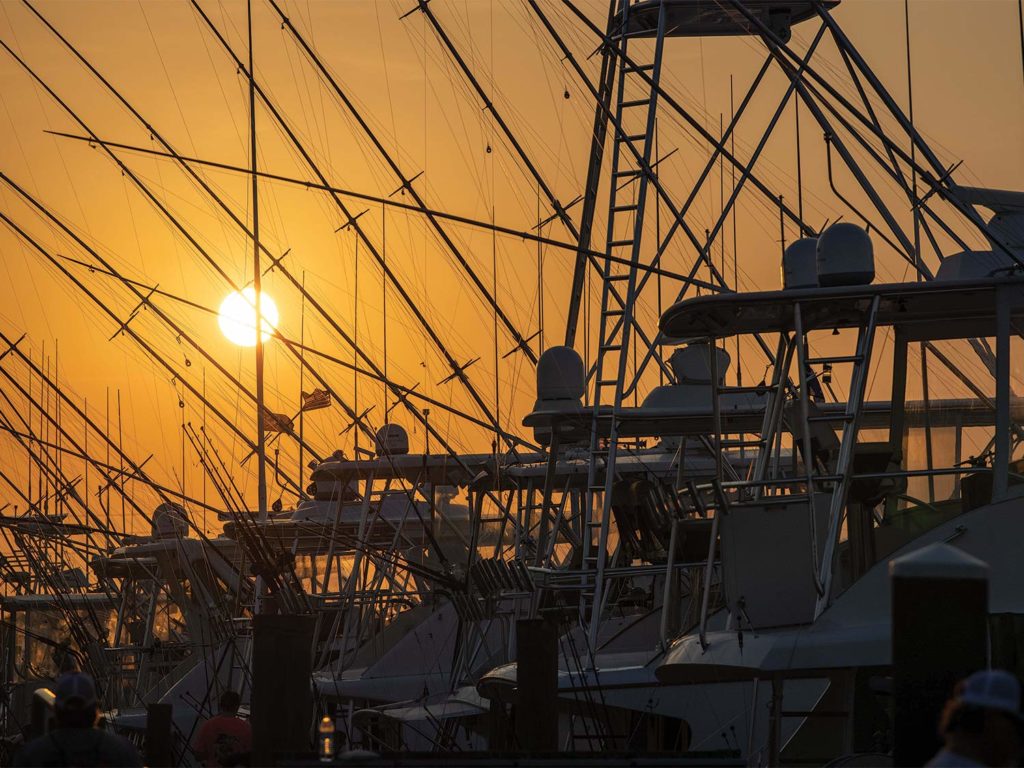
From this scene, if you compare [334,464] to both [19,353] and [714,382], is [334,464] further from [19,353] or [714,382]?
[714,382]

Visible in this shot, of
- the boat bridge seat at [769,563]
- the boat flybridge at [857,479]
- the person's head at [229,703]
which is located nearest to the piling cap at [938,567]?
the boat flybridge at [857,479]

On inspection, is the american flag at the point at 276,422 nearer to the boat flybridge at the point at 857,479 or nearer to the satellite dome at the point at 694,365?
the satellite dome at the point at 694,365

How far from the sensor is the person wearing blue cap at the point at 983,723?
6.46 metres

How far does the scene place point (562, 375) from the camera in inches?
804

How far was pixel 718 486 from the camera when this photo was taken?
13.6 m

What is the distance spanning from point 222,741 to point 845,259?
21.8 feet

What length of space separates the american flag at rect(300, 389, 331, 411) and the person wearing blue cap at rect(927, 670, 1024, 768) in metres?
28.5

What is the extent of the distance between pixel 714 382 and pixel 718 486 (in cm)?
153

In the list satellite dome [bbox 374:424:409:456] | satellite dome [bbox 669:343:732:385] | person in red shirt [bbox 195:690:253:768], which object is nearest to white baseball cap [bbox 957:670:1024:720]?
person in red shirt [bbox 195:690:253:768]

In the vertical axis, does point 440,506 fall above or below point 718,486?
above

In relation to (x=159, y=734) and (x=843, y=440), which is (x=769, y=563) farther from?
(x=159, y=734)

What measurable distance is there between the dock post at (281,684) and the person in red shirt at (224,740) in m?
1.31

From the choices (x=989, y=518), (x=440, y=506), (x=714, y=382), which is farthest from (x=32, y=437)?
(x=989, y=518)

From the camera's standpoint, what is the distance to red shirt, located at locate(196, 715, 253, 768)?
15.2 m
